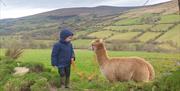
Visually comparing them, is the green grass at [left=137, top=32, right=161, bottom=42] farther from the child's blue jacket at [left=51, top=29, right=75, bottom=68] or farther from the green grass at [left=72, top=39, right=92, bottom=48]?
the child's blue jacket at [left=51, top=29, right=75, bottom=68]

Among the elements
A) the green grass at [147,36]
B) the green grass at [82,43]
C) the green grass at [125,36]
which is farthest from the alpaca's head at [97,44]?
the green grass at [125,36]

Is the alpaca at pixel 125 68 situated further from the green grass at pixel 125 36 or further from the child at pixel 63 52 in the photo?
the green grass at pixel 125 36

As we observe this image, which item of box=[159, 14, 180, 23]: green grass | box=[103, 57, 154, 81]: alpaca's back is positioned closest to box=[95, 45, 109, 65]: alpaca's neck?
box=[103, 57, 154, 81]: alpaca's back

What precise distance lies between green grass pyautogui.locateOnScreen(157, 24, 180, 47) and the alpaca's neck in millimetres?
51731

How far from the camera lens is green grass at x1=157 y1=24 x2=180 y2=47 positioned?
62.8 metres

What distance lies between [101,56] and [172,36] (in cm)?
5389

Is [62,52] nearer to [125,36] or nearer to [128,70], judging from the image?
[128,70]

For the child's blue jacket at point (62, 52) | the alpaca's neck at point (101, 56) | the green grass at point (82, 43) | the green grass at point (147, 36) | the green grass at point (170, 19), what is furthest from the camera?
the green grass at point (170, 19)

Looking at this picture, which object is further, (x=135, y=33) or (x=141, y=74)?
(x=135, y=33)

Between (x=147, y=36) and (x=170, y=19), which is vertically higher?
(x=170, y=19)

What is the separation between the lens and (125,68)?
10344mm

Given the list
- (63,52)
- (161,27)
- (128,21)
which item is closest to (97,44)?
(63,52)

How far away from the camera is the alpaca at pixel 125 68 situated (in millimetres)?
10109

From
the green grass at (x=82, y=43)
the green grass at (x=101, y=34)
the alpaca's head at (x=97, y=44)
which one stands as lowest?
the green grass at (x=82, y=43)
